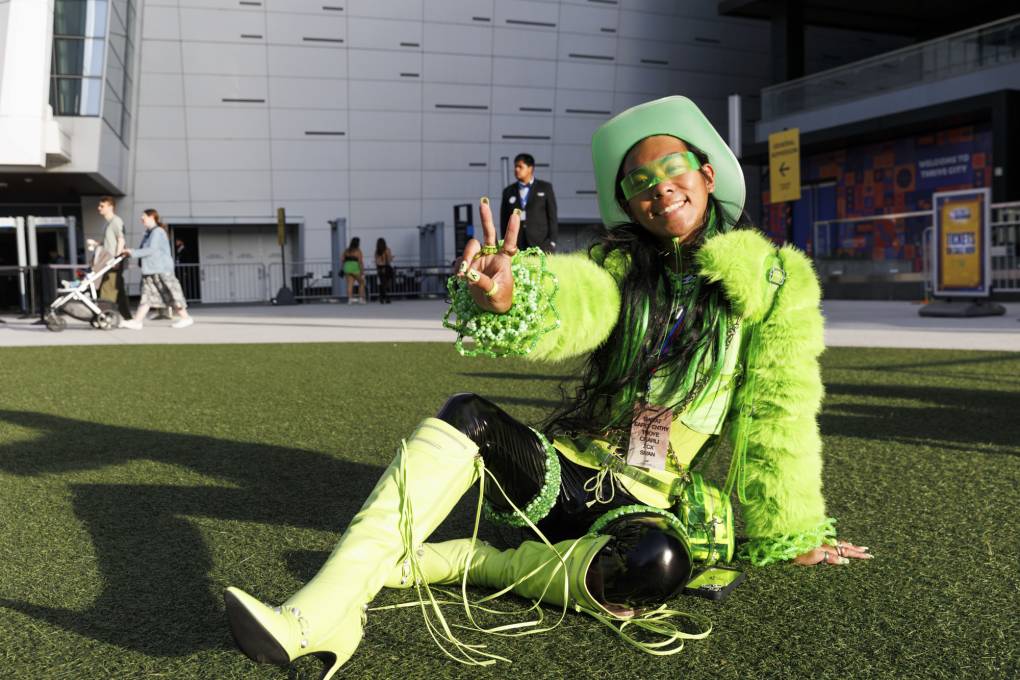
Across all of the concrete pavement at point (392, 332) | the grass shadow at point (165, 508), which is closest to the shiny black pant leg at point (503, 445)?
the grass shadow at point (165, 508)

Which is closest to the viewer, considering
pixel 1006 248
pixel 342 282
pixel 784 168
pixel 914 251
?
pixel 1006 248

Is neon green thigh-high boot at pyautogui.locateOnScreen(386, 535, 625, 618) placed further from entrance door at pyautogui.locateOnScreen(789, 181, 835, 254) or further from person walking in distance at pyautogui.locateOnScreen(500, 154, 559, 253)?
entrance door at pyautogui.locateOnScreen(789, 181, 835, 254)

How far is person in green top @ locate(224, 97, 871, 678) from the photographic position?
2.17m

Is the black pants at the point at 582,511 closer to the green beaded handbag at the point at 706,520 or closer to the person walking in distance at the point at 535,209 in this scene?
the green beaded handbag at the point at 706,520

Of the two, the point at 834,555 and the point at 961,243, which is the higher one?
the point at 961,243

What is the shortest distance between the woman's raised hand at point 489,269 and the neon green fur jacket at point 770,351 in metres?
0.19

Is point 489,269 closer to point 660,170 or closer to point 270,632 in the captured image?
point 660,170

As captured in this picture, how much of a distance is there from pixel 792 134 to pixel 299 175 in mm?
21081

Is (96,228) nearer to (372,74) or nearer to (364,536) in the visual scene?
(372,74)

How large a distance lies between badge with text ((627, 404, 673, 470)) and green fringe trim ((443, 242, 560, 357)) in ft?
1.34

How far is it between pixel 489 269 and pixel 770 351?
753 millimetres

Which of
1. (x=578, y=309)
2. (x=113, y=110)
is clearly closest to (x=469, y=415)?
(x=578, y=309)

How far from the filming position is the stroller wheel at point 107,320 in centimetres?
1363

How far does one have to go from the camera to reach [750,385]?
2434 mm
